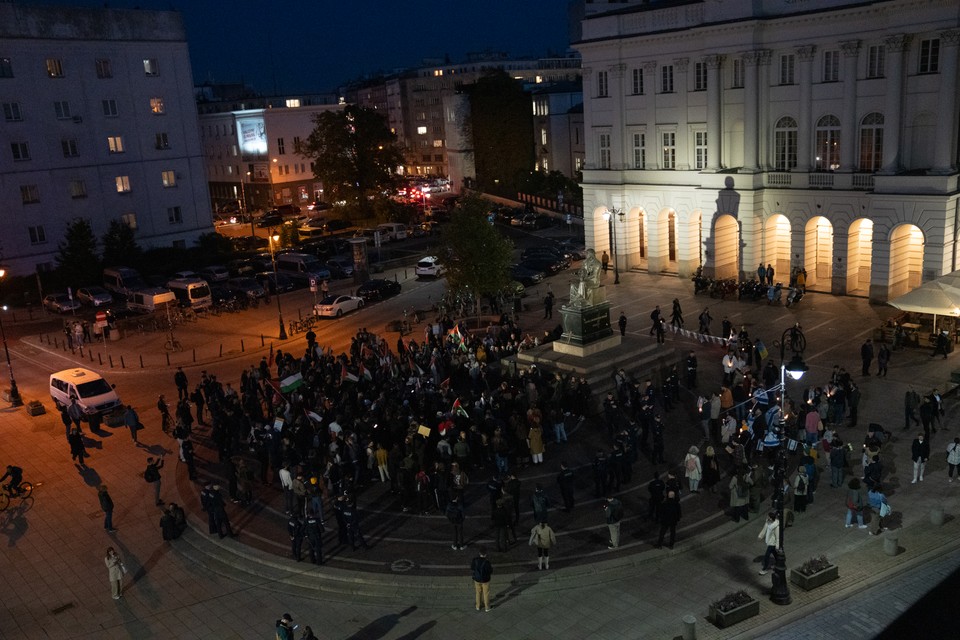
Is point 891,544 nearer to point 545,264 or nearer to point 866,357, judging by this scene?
point 866,357

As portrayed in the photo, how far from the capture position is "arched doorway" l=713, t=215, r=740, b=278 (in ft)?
158

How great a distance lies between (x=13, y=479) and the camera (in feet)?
84.4

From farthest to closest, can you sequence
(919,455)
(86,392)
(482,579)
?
(86,392) → (919,455) → (482,579)

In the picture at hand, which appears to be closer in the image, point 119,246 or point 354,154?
point 119,246

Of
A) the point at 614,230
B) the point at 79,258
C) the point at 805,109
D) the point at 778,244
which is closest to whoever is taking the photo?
the point at 805,109

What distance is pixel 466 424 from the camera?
25484 millimetres

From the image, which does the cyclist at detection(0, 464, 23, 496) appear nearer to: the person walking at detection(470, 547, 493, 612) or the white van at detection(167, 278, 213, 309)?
the person walking at detection(470, 547, 493, 612)

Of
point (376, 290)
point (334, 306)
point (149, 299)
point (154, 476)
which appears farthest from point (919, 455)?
point (149, 299)

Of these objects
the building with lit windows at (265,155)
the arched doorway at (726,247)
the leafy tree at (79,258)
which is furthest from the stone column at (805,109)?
the building with lit windows at (265,155)

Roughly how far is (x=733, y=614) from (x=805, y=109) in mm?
33654

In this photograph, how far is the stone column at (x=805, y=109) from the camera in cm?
4316

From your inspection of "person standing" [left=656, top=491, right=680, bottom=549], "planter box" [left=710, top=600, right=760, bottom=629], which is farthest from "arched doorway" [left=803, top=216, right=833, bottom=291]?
"planter box" [left=710, top=600, right=760, bottom=629]

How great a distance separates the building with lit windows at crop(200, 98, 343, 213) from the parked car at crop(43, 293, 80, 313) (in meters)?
43.8

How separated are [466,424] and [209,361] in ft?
66.3
